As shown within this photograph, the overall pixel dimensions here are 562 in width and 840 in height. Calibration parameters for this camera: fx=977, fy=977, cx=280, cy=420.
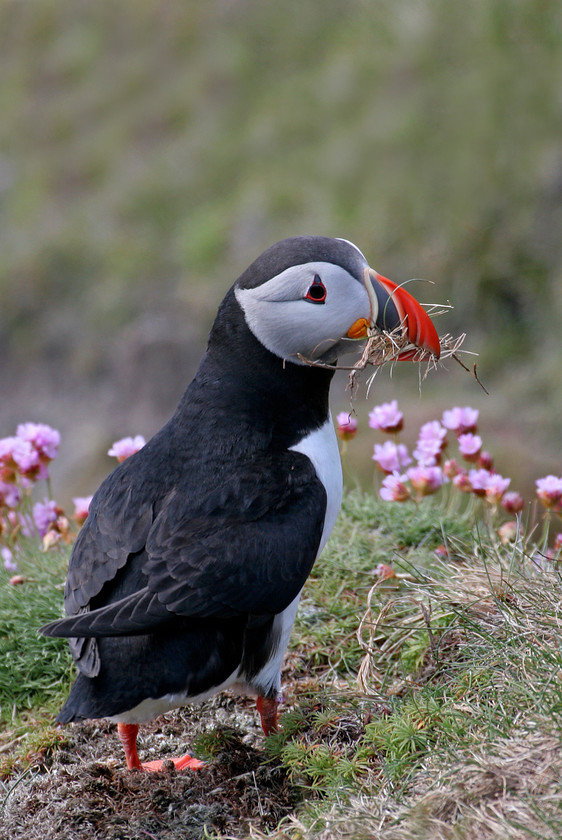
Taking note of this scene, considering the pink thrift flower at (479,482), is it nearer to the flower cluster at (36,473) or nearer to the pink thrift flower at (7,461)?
the flower cluster at (36,473)

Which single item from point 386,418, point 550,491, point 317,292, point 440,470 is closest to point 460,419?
point 440,470

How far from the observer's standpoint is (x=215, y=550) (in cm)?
321

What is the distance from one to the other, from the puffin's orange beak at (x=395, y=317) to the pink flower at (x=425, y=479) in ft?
3.52

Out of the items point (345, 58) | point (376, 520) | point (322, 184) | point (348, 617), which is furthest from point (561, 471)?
point (345, 58)

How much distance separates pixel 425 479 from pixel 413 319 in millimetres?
1184

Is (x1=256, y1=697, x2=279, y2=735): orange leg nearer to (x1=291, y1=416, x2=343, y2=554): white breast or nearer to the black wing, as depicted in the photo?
the black wing

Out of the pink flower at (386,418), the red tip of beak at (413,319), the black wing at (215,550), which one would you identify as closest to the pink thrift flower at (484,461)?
the pink flower at (386,418)

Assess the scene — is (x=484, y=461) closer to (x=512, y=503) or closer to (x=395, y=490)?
(x=512, y=503)

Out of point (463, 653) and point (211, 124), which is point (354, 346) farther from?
point (211, 124)

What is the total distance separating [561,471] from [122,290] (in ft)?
19.1

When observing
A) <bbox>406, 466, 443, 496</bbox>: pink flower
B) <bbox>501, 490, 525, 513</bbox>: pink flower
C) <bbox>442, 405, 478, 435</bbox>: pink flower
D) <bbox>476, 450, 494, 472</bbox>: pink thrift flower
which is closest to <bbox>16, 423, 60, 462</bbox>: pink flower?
<bbox>406, 466, 443, 496</bbox>: pink flower

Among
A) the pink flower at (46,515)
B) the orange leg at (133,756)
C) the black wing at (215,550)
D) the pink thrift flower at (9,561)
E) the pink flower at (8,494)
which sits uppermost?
the pink flower at (8,494)

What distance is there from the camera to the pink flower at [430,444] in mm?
4504

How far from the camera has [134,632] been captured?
3055 millimetres
